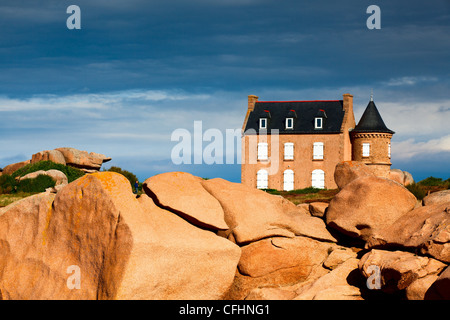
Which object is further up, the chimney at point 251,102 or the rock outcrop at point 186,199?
the chimney at point 251,102

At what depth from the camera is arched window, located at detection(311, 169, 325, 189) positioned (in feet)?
152

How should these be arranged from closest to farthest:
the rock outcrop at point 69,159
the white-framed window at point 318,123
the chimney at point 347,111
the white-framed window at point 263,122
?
the rock outcrop at point 69,159, the chimney at point 347,111, the white-framed window at point 318,123, the white-framed window at point 263,122

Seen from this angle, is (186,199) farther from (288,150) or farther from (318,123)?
(318,123)

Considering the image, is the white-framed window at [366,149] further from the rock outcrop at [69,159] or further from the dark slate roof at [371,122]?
the rock outcrop at [69,159]

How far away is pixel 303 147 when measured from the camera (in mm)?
46875

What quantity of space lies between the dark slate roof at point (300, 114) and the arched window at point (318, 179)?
12.2 feet

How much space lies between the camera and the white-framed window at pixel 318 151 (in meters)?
46.4

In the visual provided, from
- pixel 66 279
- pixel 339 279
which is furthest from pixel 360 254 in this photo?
pixel 66 279

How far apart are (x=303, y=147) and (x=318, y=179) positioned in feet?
10.6

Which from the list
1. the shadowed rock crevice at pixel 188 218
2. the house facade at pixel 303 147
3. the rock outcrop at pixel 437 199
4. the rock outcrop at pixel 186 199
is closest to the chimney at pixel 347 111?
the house facade at pixel 303 147

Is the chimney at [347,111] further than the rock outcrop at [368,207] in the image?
Yes
